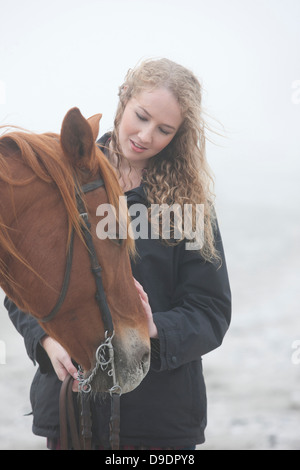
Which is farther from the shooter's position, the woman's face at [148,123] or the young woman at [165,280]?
the woman's face at [148,123]

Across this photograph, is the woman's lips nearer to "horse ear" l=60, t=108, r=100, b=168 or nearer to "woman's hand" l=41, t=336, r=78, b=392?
Answer: "horse ear" l=60, t=108, r=100, b=168

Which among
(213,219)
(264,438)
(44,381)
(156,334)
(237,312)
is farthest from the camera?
(237,312)

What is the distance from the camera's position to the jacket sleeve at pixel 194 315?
1.42 meters

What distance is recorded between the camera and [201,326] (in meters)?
1.50

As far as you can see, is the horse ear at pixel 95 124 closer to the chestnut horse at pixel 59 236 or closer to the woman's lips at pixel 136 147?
the chestnut horse at pixel 59 236

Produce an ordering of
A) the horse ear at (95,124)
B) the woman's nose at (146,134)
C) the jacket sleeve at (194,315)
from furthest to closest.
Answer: the woman's nose at (146,134)
the jacket sleeve at (194,315)
the horse ear at (95,124)

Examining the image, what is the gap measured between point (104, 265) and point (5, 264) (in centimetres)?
24

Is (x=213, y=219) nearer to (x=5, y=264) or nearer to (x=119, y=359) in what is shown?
(x=119, y=359)

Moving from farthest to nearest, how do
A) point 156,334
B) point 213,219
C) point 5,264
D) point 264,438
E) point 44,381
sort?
point 264,438 → point 213,219 → point 44,381 → point 156,334 → point 5,264

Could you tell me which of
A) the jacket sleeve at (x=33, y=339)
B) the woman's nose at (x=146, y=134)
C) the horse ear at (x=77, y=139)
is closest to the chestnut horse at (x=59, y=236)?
the horse ear at (x=77, y=139)

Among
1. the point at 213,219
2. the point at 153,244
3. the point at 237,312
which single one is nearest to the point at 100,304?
the point at 153,244

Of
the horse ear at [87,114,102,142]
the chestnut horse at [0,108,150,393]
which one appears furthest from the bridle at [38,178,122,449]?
the horse ear at [87,114,102,142]

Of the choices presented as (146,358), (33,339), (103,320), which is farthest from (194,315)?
(33,339)

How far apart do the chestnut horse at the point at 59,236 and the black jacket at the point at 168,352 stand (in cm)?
25
